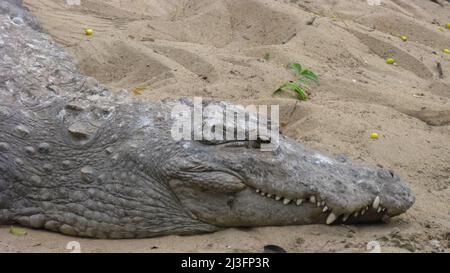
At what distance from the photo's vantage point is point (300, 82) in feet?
17.4

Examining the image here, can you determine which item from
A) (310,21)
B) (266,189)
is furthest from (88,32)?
(266,189)

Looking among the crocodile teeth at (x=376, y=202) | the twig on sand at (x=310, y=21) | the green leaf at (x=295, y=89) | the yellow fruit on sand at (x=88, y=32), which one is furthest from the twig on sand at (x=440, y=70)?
the yellow fruit on sand at (x=88, y=32)

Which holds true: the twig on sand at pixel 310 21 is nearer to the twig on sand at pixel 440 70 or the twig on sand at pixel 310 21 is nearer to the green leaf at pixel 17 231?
the twig on sand at pixel 440 70

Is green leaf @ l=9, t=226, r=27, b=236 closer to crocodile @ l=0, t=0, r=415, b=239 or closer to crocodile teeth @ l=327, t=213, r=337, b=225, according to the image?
crocodile @ l=0, t=0, r=415, b=239

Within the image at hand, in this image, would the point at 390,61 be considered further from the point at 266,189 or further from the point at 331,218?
the point at 266,189

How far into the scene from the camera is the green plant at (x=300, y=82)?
202 inches

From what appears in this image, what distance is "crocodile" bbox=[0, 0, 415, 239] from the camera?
3281mm

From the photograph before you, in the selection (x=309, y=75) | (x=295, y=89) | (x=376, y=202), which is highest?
(x=309, y=75)

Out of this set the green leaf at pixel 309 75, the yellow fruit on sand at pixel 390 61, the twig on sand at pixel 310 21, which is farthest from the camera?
the twig on sand at pixel 310 21

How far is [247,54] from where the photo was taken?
5.93 metres

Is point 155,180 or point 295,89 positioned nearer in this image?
point 155,180

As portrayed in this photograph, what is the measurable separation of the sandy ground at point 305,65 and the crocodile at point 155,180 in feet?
0.31

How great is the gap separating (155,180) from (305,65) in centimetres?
282
